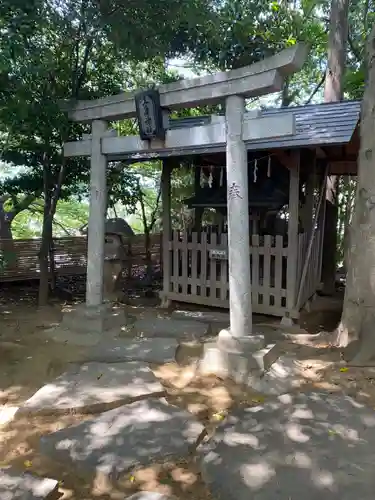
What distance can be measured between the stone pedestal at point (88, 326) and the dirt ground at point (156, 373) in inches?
8.3

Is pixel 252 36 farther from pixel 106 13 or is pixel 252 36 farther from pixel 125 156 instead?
pixel 125 156

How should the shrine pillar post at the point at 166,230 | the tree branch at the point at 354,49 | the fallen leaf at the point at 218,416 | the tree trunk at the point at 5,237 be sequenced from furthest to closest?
the tree branch at the point at 354,49 → the tree trunk at the point at 5,237 → the shrine pillar post at the point at 166,230 → the fallen leaf at the point at 218,416

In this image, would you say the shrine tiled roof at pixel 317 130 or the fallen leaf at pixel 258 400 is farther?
the shrine tiled roof at pixel 317 130

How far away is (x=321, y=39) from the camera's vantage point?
510 inches

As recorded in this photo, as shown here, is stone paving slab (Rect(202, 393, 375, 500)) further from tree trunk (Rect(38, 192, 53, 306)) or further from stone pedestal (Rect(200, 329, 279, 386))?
tree trunk (Rect(38, 192, 53, 306))

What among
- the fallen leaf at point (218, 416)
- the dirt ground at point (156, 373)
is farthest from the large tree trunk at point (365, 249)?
the fallen leaf at point (218, 416)

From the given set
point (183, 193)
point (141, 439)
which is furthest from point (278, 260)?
point (183, 193)

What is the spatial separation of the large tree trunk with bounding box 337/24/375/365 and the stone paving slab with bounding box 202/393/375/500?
1.01m

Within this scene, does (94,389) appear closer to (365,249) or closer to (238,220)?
(238,220)

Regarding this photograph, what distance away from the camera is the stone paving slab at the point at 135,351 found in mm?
5094

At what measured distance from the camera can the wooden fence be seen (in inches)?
388

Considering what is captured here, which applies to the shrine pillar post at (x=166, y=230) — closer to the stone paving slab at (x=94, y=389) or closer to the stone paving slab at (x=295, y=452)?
the stone paving slab at (x=94, y=389)

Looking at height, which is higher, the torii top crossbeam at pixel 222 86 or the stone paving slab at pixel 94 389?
the torii top crossbeam at pixel 222 86

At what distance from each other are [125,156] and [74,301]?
13.2 feet
